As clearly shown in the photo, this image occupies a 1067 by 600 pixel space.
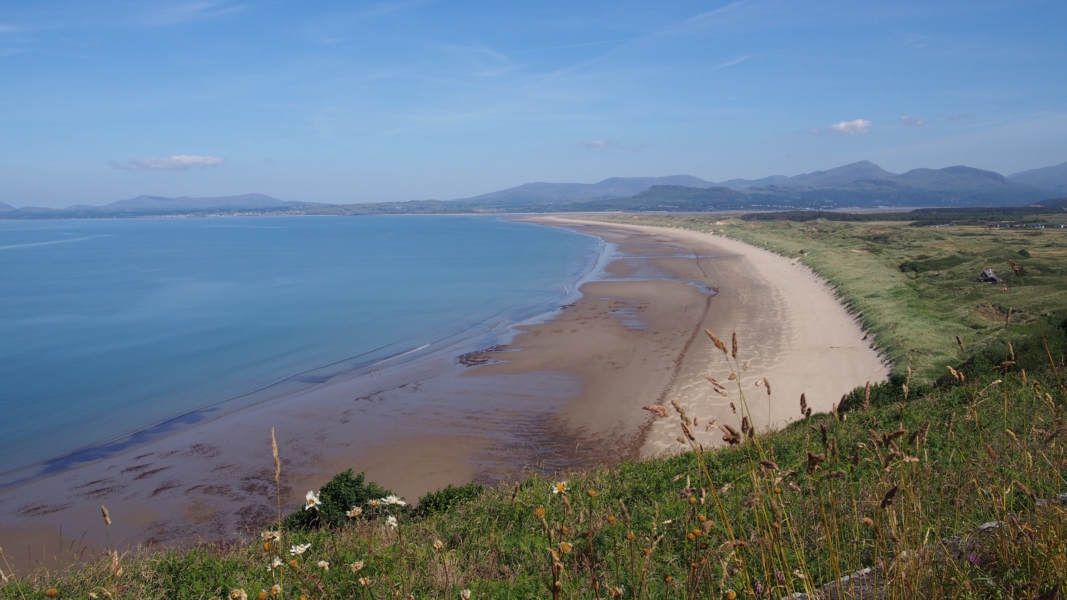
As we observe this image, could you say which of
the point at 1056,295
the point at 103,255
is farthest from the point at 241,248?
the point at 1056,295

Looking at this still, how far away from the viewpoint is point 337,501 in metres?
7.39

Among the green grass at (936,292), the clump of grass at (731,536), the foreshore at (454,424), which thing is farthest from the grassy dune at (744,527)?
the foreshore at (454,424)

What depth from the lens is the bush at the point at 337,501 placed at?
22.2 ft

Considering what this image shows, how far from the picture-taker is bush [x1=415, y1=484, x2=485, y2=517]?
6672 mm

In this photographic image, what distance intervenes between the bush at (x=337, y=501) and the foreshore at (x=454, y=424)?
2.27 m

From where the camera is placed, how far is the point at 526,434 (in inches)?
489

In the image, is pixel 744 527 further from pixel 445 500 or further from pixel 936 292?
pixel 936 292

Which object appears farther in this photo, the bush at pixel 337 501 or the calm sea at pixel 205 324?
the calm sea at pixel 205 324

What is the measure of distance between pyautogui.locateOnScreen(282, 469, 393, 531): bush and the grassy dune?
4 centimetres

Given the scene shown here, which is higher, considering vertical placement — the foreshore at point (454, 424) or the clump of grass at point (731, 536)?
the clump of grass at point (731, 536)

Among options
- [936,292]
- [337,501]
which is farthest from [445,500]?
[936,292]

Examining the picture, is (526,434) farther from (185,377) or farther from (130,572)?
(185,377)

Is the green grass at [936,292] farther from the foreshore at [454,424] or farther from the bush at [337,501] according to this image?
the bush at [337,501]

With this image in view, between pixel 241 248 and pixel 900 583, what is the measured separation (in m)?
80.0
